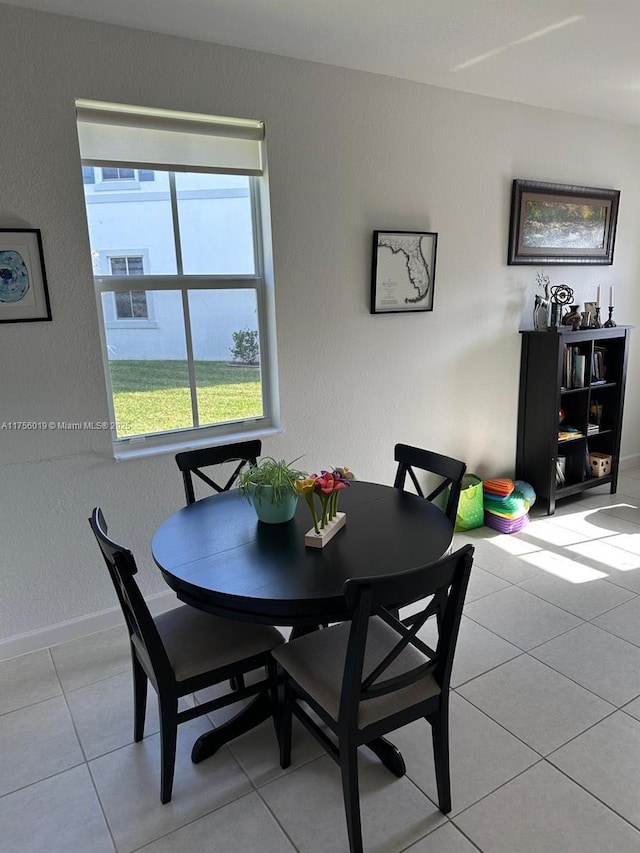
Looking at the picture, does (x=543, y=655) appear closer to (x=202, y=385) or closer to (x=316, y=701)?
(x=316, y=701)

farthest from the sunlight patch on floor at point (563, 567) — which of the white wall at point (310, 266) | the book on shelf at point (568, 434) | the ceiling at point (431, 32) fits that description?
the ceiling at point (431, 32)

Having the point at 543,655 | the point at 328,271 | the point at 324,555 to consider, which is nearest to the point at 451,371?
the point at 328,271

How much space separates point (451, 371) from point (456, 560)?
233 centimetres

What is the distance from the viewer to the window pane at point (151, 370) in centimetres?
267

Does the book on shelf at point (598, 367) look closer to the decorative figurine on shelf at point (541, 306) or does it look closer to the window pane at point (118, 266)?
the decorative figurine on shelf at point (541, 306)

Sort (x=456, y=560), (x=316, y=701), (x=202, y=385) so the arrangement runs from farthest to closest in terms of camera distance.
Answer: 1. (x=202, y=385)
2. (x=316, y=701)
3. (x=456, y=560)

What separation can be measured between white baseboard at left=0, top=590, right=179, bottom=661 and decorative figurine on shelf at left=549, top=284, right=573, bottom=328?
10.1ft

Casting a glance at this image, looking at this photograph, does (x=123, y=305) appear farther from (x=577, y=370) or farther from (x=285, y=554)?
(x=577, y=370)

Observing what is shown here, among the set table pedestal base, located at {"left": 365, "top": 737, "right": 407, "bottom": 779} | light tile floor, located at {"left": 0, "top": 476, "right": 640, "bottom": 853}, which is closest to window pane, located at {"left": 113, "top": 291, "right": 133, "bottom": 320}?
light tile floor, located at {"left": 0, "top": 476, "right": 640, "bottom": 853}

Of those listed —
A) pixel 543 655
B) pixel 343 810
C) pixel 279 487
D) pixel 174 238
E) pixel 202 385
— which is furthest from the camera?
pixel 202 385

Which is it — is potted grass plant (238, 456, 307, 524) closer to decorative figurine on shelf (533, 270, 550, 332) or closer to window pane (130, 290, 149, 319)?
window pane (130, 290, 149, 319)

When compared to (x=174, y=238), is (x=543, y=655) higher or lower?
lower

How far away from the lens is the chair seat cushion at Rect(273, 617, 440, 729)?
1.56 metres

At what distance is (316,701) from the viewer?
1.61 m
